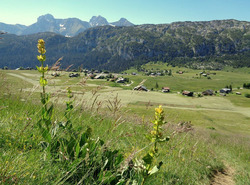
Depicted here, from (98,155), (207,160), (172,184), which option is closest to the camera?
(98,155)

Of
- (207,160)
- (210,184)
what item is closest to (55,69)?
(210,184)

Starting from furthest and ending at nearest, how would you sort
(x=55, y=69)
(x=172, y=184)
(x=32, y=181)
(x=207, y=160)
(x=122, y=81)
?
(x=122, y=81)
(x=207, y=160)
(x=55, y=69)
(x=172, y=184)
(x=32, y=181)

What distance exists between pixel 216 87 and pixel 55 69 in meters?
190

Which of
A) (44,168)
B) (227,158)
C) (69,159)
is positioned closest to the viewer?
(44,168)

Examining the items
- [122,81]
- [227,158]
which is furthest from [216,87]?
[227,158]

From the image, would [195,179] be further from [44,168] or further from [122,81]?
[122,81]

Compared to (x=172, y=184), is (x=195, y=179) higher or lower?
lower

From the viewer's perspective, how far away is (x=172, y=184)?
4.25 m

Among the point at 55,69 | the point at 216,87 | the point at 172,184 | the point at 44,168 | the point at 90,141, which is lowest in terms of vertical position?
the point at 216,87

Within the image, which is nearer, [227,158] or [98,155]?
[98,155]

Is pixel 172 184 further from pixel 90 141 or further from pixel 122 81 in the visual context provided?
pixel 122 81

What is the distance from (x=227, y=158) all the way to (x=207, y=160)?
2361mm

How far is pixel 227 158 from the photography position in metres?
8.37

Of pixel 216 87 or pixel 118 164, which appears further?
pixel 216 87
